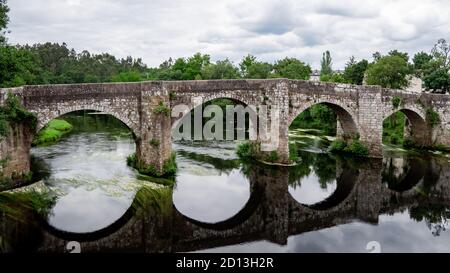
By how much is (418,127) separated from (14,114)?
27599 mm

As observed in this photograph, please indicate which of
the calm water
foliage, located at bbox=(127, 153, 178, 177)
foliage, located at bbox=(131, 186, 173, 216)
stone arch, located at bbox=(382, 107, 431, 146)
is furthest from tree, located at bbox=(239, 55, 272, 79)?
foliage, located at bbox=(131, 186, 173, 216)

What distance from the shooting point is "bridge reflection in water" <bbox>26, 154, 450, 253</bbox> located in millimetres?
14672

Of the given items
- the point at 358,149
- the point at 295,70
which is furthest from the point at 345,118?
the point at 295,70

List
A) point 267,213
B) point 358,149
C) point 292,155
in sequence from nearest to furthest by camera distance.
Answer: point 267,213
point 292,155
point 358,149

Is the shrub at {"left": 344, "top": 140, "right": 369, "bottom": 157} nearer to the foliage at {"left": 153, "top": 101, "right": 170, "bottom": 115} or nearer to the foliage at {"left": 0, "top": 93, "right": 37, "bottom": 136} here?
the foliage at {"left": 153, "top": 101, "right": 170, "bottom": 115}

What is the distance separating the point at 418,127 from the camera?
32.2 m

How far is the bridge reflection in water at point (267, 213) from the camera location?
14672 mm

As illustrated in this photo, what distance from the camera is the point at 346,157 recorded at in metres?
28.4

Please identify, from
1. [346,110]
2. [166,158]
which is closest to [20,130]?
[166,158]

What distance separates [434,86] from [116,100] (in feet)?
100

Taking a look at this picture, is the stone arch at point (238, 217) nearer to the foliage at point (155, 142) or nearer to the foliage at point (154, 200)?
the foliage at point (154, 200)

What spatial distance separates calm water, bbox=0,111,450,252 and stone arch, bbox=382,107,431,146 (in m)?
3.96

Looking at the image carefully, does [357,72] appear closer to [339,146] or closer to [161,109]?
[339,146]

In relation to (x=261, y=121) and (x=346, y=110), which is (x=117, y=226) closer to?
(x=261, y=121)
